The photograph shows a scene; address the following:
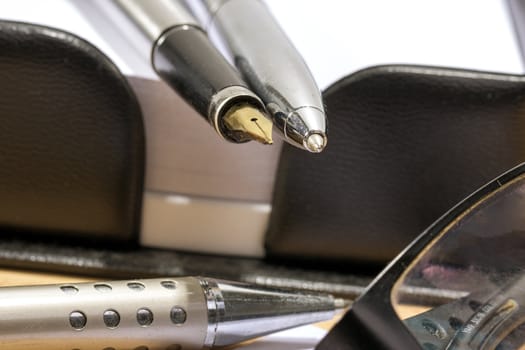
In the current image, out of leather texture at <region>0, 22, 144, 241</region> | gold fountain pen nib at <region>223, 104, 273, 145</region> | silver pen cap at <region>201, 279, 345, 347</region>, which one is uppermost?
gold fountain pen nib at <region>223, 104, 273, 145</region>

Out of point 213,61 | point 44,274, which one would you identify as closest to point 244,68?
point 213,61

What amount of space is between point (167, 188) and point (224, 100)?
0.09 metres

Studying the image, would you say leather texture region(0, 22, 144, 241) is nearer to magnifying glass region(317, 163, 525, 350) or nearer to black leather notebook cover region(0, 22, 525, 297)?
black leather notebook cover region(0, 22, 525, 297)

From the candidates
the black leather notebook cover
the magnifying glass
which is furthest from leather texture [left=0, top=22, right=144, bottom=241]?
the magnifying glass

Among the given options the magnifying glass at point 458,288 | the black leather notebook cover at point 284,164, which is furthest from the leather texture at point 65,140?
the magnifying glass at point 458,288

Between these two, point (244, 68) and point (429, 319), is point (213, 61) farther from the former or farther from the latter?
point (429, 319)

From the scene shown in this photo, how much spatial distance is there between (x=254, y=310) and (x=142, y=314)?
1.6 inches

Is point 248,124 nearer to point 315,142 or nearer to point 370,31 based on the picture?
point 315,142

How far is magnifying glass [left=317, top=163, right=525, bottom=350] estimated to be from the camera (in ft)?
0.92

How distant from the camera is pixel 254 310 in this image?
0.96 ft

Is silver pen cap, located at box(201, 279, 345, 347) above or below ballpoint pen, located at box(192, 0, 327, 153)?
below

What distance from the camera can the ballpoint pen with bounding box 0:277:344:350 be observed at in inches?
10.3

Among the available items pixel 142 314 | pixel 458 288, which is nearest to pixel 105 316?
pixel 142 314

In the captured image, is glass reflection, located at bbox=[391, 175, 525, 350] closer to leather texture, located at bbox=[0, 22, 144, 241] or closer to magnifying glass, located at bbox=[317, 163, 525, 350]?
magnifying glass, located at bbox=[317, 163, 525, 350]
